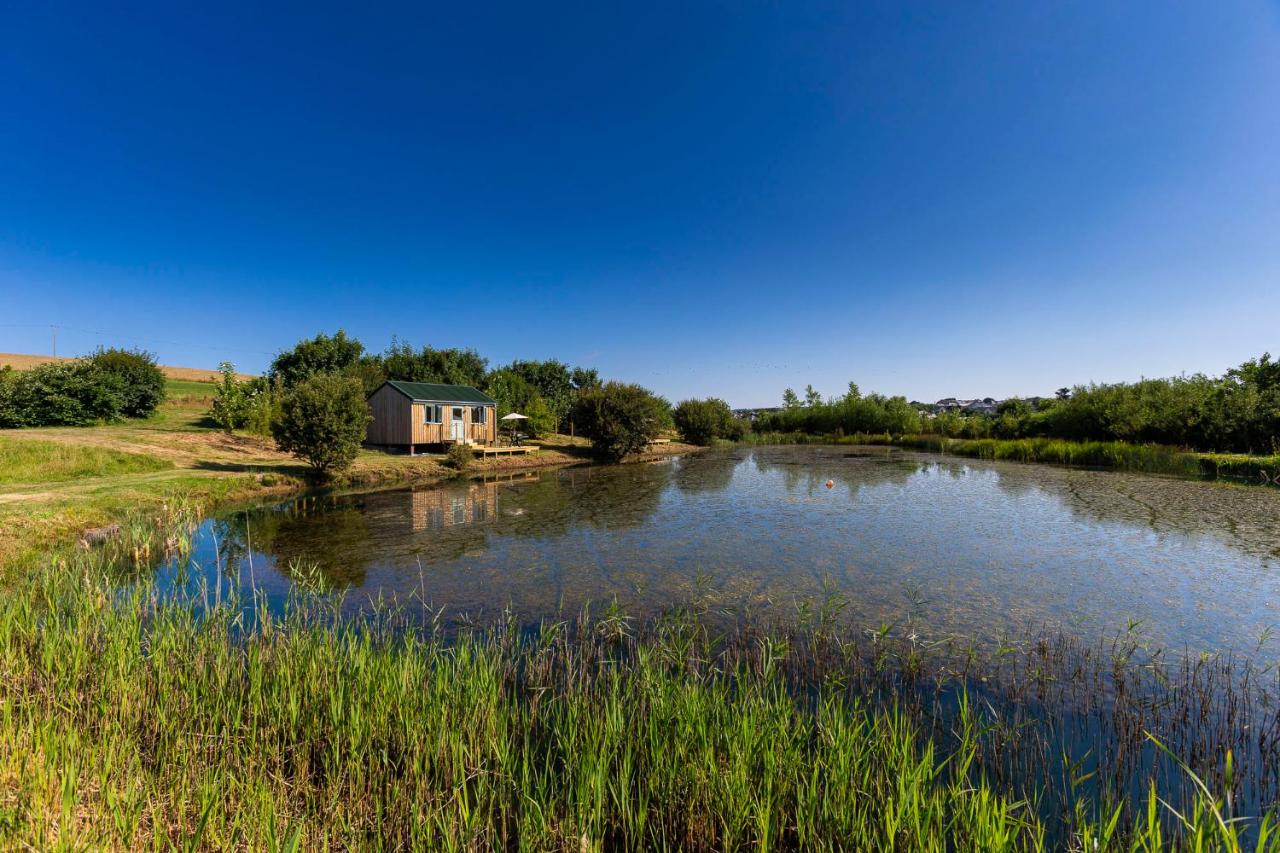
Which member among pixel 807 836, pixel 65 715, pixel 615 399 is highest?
pixel 615 399

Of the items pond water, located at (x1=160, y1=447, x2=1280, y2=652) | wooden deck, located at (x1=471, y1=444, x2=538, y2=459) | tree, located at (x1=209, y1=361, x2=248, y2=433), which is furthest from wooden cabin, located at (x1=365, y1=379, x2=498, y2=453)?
pond water, located at (x1=160, y1=447, x2=1280, y2=652)

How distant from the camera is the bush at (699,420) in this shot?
44.6 m

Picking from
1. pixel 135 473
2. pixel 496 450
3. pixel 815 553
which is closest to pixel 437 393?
pixel 496 450

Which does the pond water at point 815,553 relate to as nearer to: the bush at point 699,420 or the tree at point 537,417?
the tree at point 537,417

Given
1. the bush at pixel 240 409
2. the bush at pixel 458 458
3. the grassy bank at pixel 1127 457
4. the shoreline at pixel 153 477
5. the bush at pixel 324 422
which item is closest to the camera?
the shoreline at pixel 153 477

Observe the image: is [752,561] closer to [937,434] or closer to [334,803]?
[334,803]

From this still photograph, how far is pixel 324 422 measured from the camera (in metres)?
17.3

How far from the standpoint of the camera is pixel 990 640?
6.09m

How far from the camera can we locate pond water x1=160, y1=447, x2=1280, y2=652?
23.4 ft

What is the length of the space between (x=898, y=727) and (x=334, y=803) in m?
3.64

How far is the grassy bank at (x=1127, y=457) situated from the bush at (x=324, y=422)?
1261 inches

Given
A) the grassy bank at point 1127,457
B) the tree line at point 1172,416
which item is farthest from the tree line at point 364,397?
the tree line at point 1172,416

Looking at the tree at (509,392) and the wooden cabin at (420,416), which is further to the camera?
the tree at (509,392)

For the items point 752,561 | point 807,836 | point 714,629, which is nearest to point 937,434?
→ point 752,561
